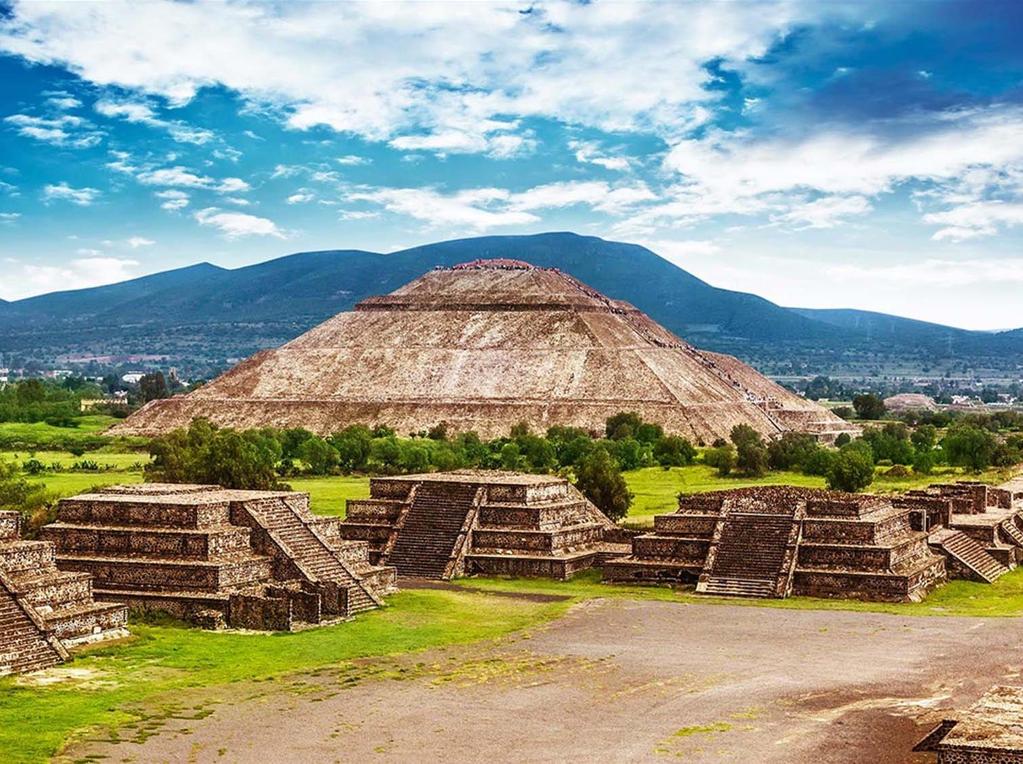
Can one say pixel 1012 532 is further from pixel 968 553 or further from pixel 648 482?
pixel 648 482

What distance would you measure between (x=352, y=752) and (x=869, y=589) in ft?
75.8

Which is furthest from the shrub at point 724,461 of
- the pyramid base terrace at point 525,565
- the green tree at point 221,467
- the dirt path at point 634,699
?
the dirt path at point 634,699

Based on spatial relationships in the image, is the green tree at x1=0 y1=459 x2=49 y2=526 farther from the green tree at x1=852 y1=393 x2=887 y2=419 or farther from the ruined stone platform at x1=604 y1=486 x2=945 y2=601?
the green tree at x1=852 y1=393 x2=887 y2=419

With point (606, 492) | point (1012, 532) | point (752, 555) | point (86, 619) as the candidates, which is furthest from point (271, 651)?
point (1012, 532)

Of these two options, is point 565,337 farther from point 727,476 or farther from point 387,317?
point 727,476

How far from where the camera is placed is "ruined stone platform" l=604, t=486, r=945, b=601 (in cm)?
4444

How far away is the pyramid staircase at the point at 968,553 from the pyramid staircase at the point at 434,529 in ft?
52.4

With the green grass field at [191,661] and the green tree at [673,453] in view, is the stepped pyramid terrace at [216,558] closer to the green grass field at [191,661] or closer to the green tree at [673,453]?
the green grass field at [191,661]

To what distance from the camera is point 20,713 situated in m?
27.7

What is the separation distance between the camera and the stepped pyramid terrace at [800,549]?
44469mm

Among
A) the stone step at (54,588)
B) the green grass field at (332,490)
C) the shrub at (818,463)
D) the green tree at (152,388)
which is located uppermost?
the green tree at (152,388)

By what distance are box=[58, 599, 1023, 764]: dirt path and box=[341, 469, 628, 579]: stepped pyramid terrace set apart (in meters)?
9.83

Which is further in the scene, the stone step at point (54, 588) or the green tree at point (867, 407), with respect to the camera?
the green tree at point (867, 407)

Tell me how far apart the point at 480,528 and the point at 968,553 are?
667 inches
